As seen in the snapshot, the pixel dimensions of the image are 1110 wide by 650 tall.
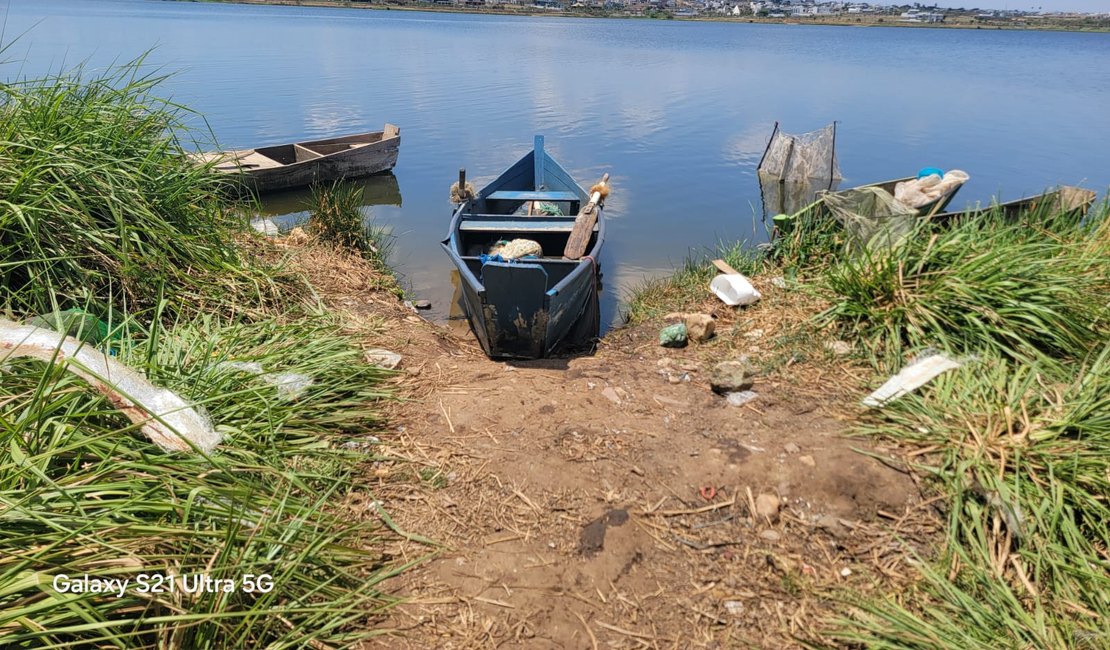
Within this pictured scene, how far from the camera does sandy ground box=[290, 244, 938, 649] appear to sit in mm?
2990

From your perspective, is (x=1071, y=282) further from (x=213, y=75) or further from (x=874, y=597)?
(x=213, y=75)

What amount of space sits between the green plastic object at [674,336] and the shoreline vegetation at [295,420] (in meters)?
0.38

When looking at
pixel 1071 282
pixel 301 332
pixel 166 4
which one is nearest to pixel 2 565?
pixel 301 332

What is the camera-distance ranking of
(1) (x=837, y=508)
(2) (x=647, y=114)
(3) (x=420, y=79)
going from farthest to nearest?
(3) (x=420, y=79) < (2) (x=647, y=114) < (1) (x=837, y=508)

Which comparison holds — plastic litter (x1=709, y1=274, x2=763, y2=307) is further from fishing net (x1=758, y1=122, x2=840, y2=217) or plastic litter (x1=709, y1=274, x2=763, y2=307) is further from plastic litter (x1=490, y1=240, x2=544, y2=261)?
fishing net (x1=758, y1=122, x2=840, y2=217)

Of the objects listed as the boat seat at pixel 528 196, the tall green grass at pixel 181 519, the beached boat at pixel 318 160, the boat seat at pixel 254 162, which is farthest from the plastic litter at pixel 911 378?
the boat seat at pixel 254 162

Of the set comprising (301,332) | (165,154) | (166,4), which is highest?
(166,4)

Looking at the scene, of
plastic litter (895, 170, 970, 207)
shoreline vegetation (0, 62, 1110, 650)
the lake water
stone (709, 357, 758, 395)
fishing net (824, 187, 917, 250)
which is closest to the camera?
shoreline vegetation (0, 62, 1110, 650)

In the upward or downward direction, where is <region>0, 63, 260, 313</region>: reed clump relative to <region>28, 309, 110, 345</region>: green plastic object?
upward

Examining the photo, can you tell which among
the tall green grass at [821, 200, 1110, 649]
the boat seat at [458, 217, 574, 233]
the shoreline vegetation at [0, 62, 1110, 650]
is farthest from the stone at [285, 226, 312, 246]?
the tall green grass at [821, 200, 1110, 649]

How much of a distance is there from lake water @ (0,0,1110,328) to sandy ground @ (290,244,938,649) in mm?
4825

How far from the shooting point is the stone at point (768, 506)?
3580mm

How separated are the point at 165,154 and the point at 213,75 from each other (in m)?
26.5

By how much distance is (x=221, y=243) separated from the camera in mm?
5297
